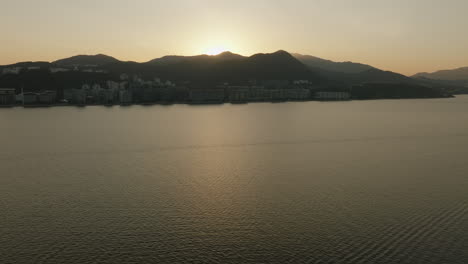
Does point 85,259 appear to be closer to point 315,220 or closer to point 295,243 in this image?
point 295,243

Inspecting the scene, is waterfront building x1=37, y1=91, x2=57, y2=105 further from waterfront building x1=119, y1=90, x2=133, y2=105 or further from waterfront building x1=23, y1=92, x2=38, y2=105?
waterfront building x1=119, y1=90, x2=133, y2=105

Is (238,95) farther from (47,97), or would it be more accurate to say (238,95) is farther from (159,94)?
(47,97)

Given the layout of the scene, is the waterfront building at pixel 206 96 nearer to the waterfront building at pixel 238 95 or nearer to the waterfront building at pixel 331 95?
the waterfront building at pixel 238 95

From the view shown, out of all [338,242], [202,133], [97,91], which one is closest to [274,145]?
[202,133]

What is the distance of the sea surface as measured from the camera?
11117 mm

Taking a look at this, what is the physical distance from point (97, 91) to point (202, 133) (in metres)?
83.3

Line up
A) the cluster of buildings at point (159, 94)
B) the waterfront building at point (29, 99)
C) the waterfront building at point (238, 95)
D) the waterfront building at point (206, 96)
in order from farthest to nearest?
the waterfront building at point (238, 95) < the waterfront building at point (206, 96) < the cluster of buildings at point (159, 94) < the waterfront building at point (29, 99)

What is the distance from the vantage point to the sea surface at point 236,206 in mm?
11117

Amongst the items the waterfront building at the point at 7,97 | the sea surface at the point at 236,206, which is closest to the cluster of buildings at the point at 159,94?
the waterfront building at the point at 7,97

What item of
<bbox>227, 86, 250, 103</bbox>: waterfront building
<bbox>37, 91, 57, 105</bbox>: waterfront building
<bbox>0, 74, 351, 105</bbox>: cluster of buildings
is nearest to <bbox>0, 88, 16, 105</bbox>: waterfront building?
<bbox>0, 74, 351, 105</bbox>: cluster of buildings

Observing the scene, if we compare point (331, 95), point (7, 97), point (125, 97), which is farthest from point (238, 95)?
point (7, 97)

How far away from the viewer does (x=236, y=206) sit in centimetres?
1509

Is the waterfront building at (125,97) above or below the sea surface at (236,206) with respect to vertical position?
above

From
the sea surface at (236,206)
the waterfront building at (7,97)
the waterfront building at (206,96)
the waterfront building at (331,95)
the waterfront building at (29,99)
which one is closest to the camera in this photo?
the sea surface at (236,206)
